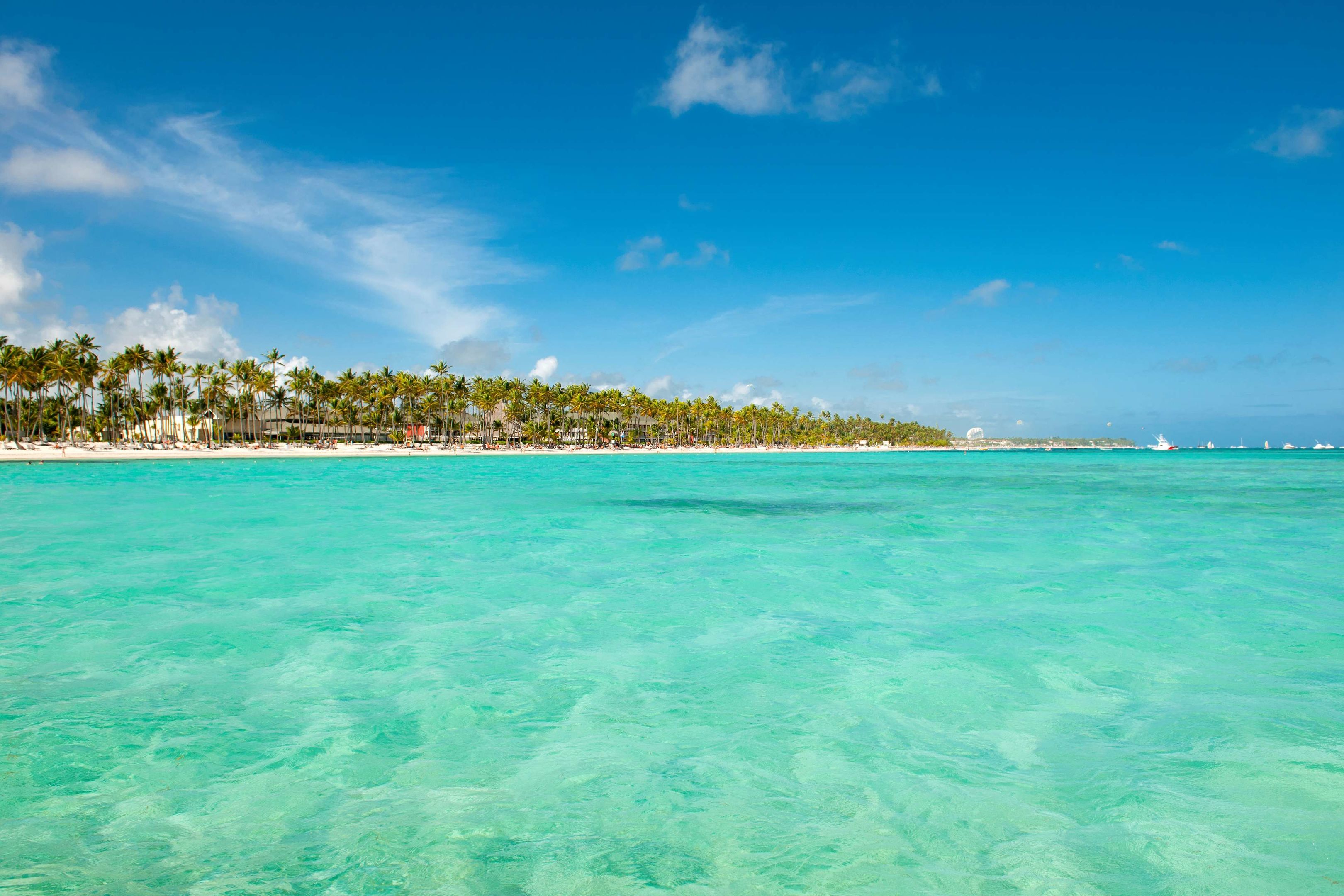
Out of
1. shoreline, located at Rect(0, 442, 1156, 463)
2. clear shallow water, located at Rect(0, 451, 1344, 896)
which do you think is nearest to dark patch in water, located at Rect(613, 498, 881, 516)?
clear shallow water, located at Rect(0, 451, 1344, 896)

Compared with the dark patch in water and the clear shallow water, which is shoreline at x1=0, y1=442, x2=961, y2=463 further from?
the clear shallow water

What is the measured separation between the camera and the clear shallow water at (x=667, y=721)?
413 cm

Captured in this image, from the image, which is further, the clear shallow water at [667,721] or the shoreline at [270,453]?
the shoreline at [270,453]

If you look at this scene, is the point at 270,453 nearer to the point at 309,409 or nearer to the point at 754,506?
the point at 309,409

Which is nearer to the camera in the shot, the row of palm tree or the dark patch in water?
the dark patch in water

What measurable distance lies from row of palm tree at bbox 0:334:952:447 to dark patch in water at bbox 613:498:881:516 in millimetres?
70189

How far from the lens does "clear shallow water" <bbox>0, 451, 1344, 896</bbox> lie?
413 centimetres

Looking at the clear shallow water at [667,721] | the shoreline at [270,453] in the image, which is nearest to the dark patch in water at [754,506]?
the clear shallow water at [667,721]

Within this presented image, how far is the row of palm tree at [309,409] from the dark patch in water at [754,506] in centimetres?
7019

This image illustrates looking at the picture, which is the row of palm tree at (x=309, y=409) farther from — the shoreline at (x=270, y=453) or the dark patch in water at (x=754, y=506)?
the dark patch in water at (x=754, y=506)

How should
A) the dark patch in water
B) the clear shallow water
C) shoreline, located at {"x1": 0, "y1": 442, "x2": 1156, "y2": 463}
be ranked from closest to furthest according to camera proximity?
the clear shallow water < the dark patch in water < shoreline, located at {"x1": 0, "y1": 442, "x2": 1156, "y2": 463}

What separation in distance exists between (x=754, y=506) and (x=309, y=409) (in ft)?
321

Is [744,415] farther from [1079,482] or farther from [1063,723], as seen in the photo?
[1063,723]

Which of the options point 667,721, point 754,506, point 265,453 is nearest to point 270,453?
point 265,453
